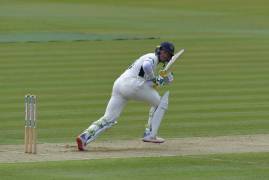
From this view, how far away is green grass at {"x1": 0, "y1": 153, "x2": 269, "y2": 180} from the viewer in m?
12.9

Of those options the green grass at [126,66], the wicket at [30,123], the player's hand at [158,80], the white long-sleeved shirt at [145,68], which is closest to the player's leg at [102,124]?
the white long-sleeved shirt at [145,68]

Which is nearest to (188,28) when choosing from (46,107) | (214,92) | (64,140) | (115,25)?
(115,25)

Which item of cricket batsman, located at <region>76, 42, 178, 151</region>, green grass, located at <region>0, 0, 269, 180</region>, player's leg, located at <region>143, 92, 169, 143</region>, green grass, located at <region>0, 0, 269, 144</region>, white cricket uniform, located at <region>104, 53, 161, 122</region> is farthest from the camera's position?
green grass, located at <region>0, 0, 269, 144</region>

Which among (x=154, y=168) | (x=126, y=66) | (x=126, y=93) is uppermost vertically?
(x=126, y=66)

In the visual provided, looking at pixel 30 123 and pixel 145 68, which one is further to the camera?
pixel 145 68

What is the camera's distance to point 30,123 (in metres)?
14.9

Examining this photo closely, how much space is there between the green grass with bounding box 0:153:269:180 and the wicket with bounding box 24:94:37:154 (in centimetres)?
92

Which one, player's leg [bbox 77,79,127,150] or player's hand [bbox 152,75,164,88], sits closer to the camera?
player's leg [bbox 77,79,127,150]

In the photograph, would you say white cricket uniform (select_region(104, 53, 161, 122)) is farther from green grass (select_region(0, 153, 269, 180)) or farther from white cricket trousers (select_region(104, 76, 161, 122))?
green grass (select_region(0, 153, 269, 180))

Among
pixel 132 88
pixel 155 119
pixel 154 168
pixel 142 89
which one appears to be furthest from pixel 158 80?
pixel 154 168

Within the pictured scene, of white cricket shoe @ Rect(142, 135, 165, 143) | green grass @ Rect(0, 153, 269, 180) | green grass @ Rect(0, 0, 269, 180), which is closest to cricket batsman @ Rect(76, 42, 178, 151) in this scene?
white cricket shoe @ Rect(142, 135, 165, 143)

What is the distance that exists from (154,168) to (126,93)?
275 cm

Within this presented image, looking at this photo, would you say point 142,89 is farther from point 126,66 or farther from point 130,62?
point 130,62

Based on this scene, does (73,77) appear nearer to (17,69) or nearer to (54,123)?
(17,69)
